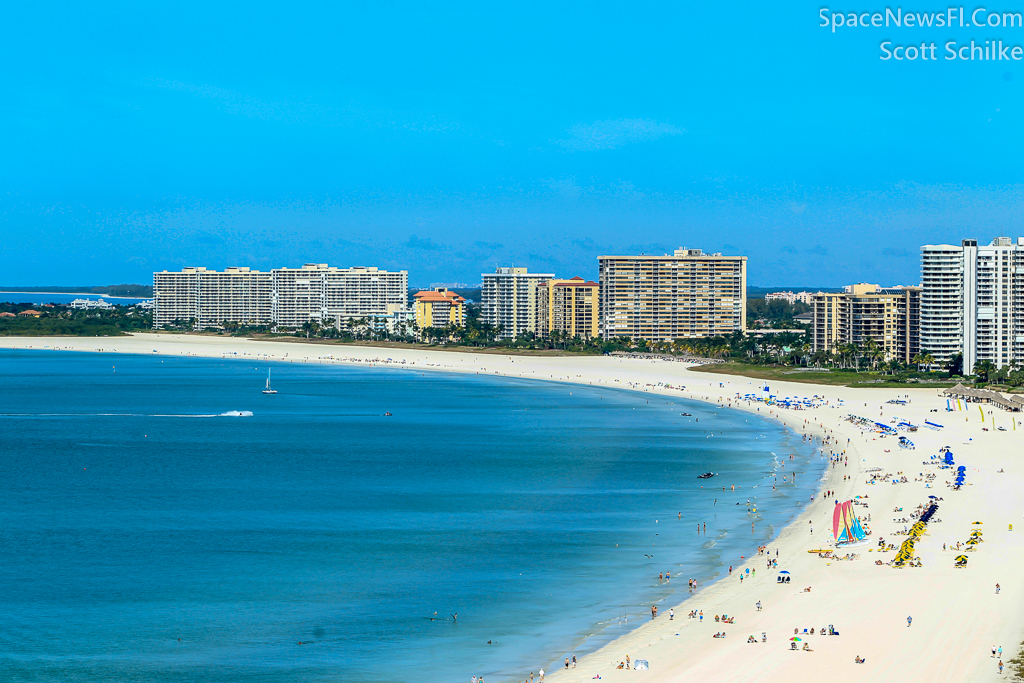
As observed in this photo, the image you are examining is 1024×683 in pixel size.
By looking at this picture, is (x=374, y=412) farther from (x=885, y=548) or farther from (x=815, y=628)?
(x=815, y=628)

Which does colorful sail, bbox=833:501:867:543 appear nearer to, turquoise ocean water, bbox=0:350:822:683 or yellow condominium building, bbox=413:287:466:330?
turquoise ocean water, bbox=0:350:822:683

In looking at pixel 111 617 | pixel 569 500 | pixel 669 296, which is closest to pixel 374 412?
pixel 569 500

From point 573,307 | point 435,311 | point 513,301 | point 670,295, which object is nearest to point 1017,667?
point 670,295

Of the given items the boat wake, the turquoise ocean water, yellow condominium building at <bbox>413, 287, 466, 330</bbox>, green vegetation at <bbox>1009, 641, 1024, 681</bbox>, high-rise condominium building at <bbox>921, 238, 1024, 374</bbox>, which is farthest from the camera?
yellow condominium building at <bbox>413, 287, 466, 330</bbox>

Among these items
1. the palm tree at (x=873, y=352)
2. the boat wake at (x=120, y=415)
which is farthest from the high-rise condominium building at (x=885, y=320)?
the boat wake at (x=120, y=415)

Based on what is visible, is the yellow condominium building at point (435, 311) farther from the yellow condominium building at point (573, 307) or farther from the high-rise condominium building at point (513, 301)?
the yellow condominium building at point (573, 307)

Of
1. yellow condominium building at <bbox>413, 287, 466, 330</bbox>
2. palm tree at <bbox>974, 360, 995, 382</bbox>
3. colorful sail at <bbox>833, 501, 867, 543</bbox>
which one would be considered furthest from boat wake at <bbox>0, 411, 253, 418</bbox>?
yellow condominium building at <bbox>413, 287, 466, 330</bbox>

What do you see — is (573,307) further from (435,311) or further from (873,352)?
(873,352)
